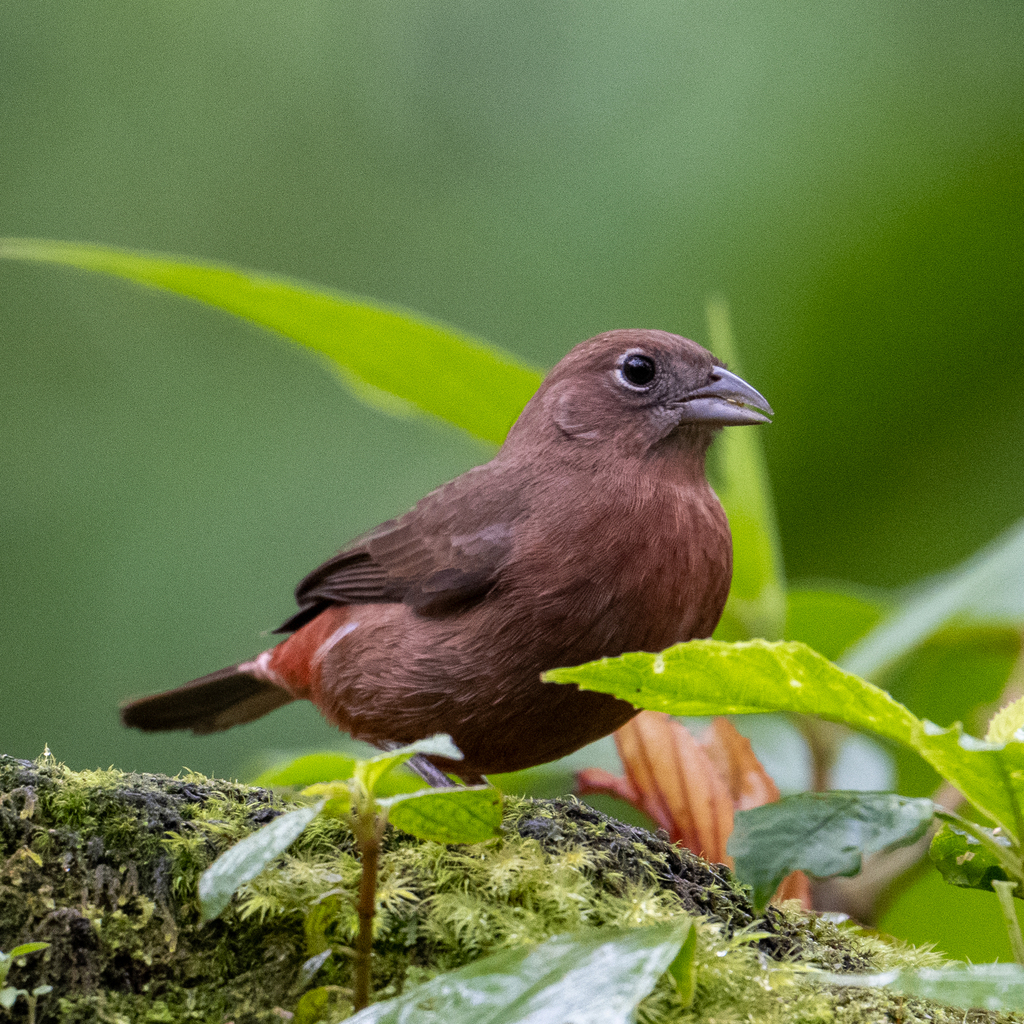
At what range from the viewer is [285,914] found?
1.54 metres

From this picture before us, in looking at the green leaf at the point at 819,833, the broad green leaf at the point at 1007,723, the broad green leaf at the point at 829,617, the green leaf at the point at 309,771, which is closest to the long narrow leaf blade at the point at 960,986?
the green leaf at the point at 819,833

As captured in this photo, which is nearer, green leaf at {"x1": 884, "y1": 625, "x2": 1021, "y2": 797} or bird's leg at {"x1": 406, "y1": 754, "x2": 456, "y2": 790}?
bird's leg at {"x1": 406, "y1": 754, "x2": 456, "y2": 790}

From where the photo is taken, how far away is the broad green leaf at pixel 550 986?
1.09 metres

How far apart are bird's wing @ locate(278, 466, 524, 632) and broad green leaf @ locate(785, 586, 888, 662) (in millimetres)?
953

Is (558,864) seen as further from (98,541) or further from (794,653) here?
(98,541)

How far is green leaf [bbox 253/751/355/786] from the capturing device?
2.42 m

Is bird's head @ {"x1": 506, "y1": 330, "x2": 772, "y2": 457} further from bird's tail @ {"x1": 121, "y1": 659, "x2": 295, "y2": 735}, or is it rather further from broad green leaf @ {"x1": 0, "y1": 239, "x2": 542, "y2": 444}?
bird's tail @ {"x1": 121, "y1": 659, "x2": 295, "y2": 735}

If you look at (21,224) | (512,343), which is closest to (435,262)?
(512,343)

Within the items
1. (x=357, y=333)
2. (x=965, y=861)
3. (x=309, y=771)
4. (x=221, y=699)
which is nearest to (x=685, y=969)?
(x=965, y=861)

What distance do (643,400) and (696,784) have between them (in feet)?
3.29

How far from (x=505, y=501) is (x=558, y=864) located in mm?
1203

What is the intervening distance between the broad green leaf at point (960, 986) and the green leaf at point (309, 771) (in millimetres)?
1430

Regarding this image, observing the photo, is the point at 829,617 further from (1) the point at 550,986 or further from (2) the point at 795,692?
(1) the point at 550,986

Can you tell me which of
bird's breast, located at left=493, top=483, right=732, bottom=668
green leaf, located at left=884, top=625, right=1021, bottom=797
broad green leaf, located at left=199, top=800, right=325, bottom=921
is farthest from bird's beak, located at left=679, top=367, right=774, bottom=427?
broad green leaf, located at left=199, top=800, right=325, bottom=921
